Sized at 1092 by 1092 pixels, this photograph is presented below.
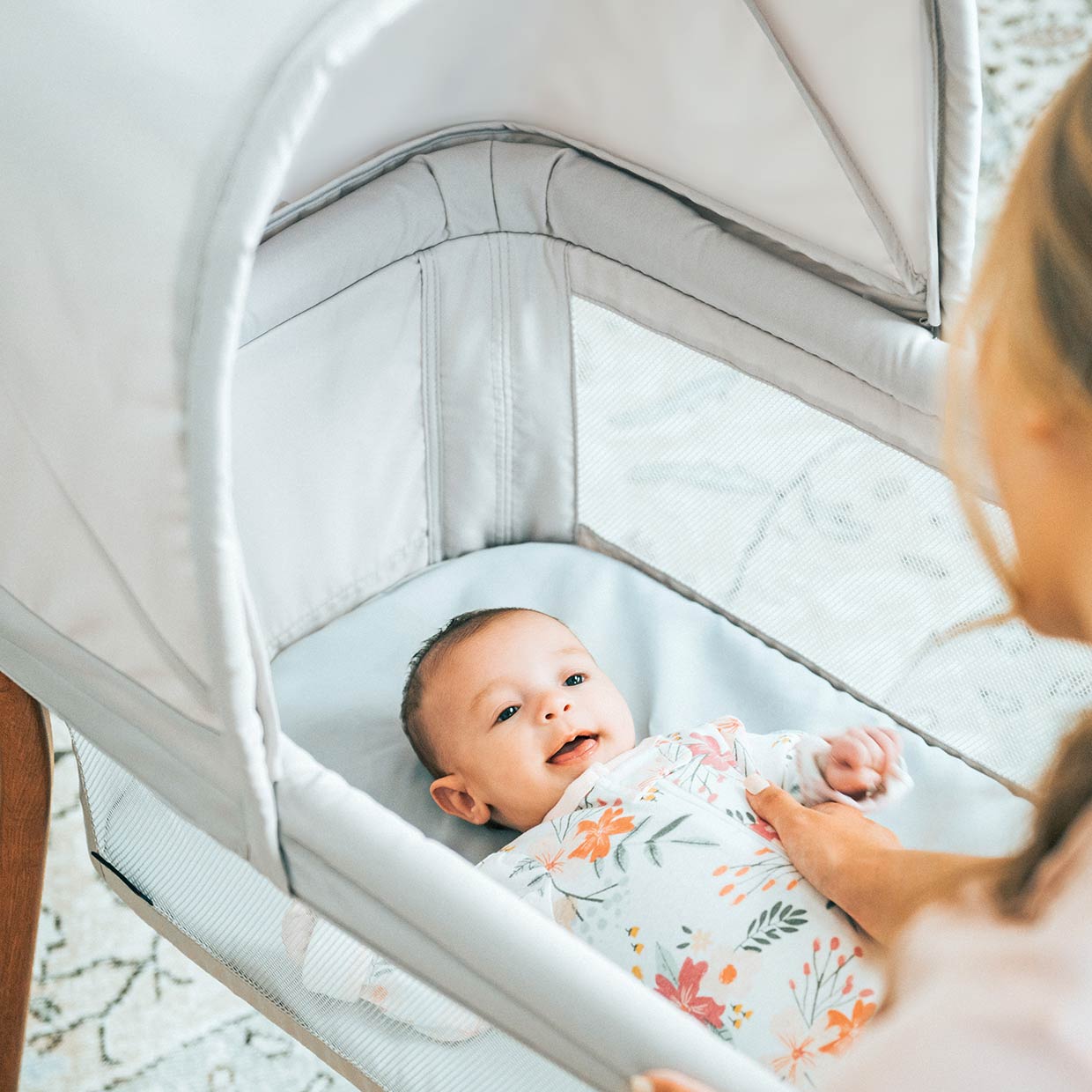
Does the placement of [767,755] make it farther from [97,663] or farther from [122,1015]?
[122,1015]

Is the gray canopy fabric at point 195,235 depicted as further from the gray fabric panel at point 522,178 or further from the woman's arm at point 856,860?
the woman's arm at point 856,860

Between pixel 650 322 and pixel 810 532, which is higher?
pixel 650 322

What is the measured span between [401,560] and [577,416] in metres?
0.25

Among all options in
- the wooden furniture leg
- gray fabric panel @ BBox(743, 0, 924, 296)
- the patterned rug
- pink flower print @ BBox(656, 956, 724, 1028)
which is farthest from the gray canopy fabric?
pink flower print @ BBox(656, 956, 724, 1028)

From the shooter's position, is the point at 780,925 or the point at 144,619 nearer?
the point at 144,619

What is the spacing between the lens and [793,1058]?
843mm

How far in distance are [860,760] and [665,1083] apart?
1.66 feet

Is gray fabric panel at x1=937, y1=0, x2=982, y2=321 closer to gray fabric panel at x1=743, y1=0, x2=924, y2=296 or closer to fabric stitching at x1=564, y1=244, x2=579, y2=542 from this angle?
gray fabric panel at x1=743, y1=0, x2=924, y2=296

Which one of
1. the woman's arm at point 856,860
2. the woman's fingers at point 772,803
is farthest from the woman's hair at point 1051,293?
the woman's fingers at point 772,803

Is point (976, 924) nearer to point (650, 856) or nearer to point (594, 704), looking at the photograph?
point (650, 856)

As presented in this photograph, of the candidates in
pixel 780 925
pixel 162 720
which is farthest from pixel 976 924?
pixel 162 720

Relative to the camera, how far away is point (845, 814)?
3.25 ft

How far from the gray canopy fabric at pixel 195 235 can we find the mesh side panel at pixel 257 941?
15 cm

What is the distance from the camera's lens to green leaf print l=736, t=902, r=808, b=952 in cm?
89
